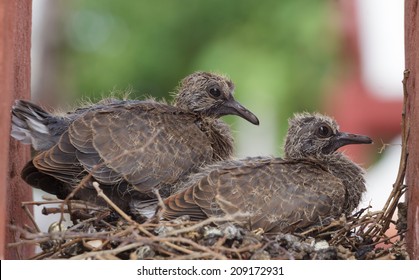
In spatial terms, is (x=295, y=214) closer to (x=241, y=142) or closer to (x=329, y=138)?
(x=329, y=138)

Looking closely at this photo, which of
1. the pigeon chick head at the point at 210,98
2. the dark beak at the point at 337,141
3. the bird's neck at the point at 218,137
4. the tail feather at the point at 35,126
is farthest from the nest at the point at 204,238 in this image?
the pigeon chick head at the point at 210,98

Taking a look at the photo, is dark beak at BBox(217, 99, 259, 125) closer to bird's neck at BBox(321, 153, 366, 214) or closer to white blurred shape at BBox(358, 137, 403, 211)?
bird's neck at BBox(321, 153, 366, 214)

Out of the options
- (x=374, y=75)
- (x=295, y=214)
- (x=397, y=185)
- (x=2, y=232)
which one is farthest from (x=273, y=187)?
(x=374, y=75)

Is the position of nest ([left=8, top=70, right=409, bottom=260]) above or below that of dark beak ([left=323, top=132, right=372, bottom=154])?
below

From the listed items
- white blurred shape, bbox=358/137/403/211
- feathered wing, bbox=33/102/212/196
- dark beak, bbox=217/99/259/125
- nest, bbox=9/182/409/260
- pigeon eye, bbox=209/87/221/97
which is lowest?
white blurred shape, bbox=358/137/403/211

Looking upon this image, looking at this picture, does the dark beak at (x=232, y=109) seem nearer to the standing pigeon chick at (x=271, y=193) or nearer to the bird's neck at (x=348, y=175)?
the standing pigeon chick at (x=271, y=193)

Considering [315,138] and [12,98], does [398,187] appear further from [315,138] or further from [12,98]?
[12,98]

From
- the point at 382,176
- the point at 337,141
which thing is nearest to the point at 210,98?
the point at 337,141

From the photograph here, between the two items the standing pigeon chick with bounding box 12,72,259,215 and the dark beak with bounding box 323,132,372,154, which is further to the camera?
the dark beak with bounding box 323,132,372,154

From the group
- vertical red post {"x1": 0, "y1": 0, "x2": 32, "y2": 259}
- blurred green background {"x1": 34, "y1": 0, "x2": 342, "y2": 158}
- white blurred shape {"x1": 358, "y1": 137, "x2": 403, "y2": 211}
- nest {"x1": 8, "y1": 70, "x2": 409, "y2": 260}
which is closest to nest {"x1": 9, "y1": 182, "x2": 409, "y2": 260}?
nest {"x1": 8, "y1": 70, "x2": 409, "y2": 260}
